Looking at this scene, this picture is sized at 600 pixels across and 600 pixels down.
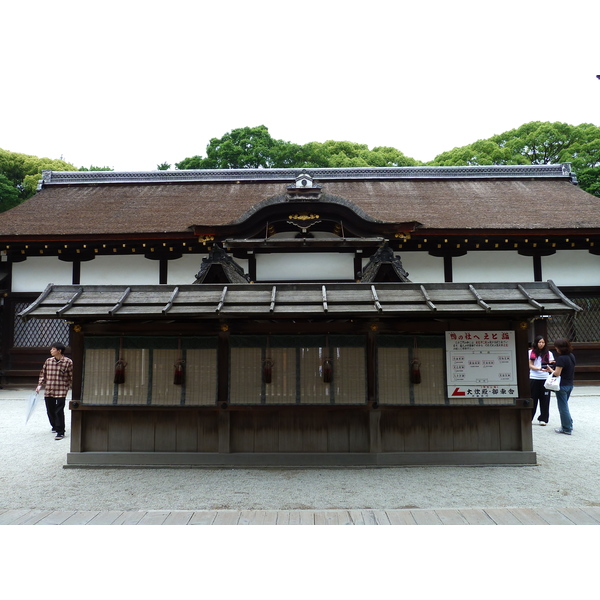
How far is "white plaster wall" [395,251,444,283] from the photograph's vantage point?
11.0 meters

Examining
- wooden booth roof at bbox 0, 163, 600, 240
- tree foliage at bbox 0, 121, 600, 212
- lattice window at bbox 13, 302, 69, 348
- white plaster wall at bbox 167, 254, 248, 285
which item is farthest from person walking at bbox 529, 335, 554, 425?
tree foliage at bbox 0, 121, 600, 212

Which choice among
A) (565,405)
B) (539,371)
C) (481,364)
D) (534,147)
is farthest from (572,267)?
(534,147)

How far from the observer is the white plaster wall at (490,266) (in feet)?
36.0

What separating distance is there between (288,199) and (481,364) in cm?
503

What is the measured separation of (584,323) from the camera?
1102 centimetres

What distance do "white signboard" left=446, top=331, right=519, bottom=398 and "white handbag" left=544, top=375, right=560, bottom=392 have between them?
182cm

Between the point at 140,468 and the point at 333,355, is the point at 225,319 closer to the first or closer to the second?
the point at 333,355

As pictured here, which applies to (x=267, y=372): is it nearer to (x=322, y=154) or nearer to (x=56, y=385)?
(x=56, y=385)

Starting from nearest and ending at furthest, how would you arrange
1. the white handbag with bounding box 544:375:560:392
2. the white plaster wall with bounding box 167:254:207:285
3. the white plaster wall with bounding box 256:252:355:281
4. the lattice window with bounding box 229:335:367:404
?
the lattice window with bounding box 229:335:367:404
the white handbag with bounding box 544:375:560:392
the white plaster wall with bounding box 256:252:355:281
the white plaster wall with bounding box 167:254:207:285

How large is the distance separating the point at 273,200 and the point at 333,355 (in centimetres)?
430

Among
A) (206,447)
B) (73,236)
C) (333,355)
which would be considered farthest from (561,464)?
(73,236)

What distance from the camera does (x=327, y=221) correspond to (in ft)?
29.7

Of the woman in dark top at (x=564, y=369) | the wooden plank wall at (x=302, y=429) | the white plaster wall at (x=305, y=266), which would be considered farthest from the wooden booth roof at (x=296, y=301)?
the white plaster wall at (x=305, y=266)

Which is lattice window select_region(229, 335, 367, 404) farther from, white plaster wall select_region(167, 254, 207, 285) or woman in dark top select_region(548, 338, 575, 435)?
white plaster wall select_region(167, 254, 207, 285)
